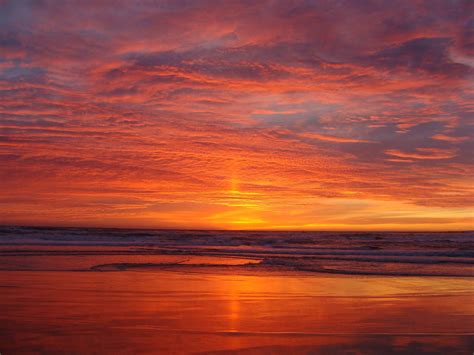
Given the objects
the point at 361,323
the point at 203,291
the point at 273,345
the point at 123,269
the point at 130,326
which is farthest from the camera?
the point at 123,269

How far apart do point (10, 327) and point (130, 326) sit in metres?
1.56

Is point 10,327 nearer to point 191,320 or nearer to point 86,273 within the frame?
point 191,320

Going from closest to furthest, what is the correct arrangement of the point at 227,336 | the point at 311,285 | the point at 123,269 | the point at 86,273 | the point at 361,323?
the point at 227,336, the point at 361,323, the point at 311,285, the point at 86,273, the point at 123,269

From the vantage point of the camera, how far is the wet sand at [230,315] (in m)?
5.57

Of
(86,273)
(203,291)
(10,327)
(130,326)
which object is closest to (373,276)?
(203,291)

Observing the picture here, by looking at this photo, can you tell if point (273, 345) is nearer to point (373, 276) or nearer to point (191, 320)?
point (191, 320)

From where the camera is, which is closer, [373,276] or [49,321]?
[49,321]

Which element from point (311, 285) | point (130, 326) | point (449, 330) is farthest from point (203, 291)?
point (449, 330)

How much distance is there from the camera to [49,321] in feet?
22.0

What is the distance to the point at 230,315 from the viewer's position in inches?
290

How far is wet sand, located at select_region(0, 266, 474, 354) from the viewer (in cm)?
557

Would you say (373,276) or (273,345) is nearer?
(273,345)

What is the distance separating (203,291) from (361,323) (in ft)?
13.0

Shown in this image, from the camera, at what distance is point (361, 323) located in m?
6.88
